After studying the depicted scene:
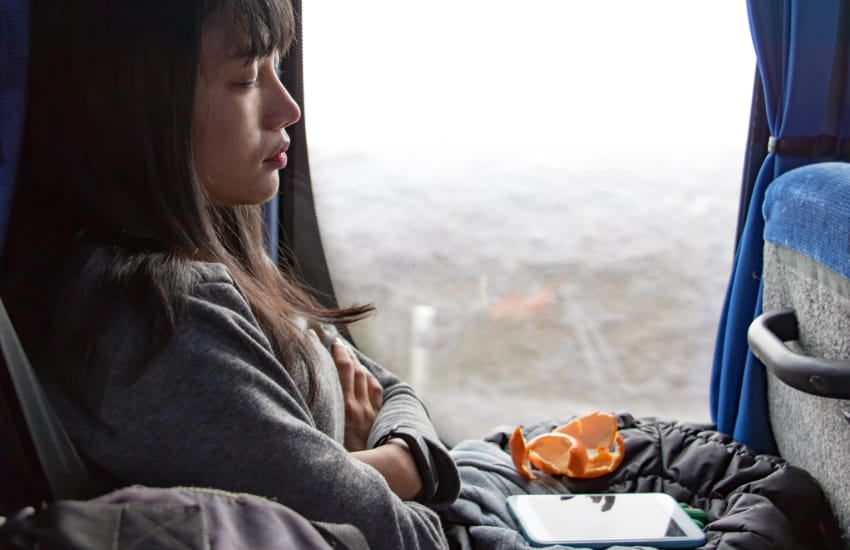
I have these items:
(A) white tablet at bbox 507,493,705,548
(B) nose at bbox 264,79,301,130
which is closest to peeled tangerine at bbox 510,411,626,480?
(A) white tablet at bbox 507,493,705,548

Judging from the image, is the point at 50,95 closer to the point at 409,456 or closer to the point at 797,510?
the point at 409,456

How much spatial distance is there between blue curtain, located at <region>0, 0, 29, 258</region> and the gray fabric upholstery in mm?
1020

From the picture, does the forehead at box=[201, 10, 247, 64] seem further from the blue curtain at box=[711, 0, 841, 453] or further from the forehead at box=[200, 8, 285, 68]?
the blue curtain at box=[711, 0, 841, 453]

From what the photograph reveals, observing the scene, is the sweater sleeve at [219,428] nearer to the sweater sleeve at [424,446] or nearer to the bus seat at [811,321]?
the sweater sleeve at [424,446]

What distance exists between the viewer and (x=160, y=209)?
30.6 inches

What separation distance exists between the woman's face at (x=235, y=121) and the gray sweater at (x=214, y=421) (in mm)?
154

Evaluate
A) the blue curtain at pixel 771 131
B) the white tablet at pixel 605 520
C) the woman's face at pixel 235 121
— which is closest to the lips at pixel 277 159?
the woman's face at pixel 235 121

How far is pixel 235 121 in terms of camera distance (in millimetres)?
852

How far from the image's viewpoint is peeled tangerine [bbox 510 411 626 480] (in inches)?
50.3

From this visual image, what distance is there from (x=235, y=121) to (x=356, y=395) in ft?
1.42

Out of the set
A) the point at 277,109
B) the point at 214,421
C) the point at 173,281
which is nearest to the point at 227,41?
the point at 277,109

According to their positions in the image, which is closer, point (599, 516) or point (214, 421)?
point (214, 421)


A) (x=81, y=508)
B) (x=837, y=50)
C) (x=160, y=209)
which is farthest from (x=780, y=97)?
(x=81, y=508)

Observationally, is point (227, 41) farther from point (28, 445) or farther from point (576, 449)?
point (576, 449)
